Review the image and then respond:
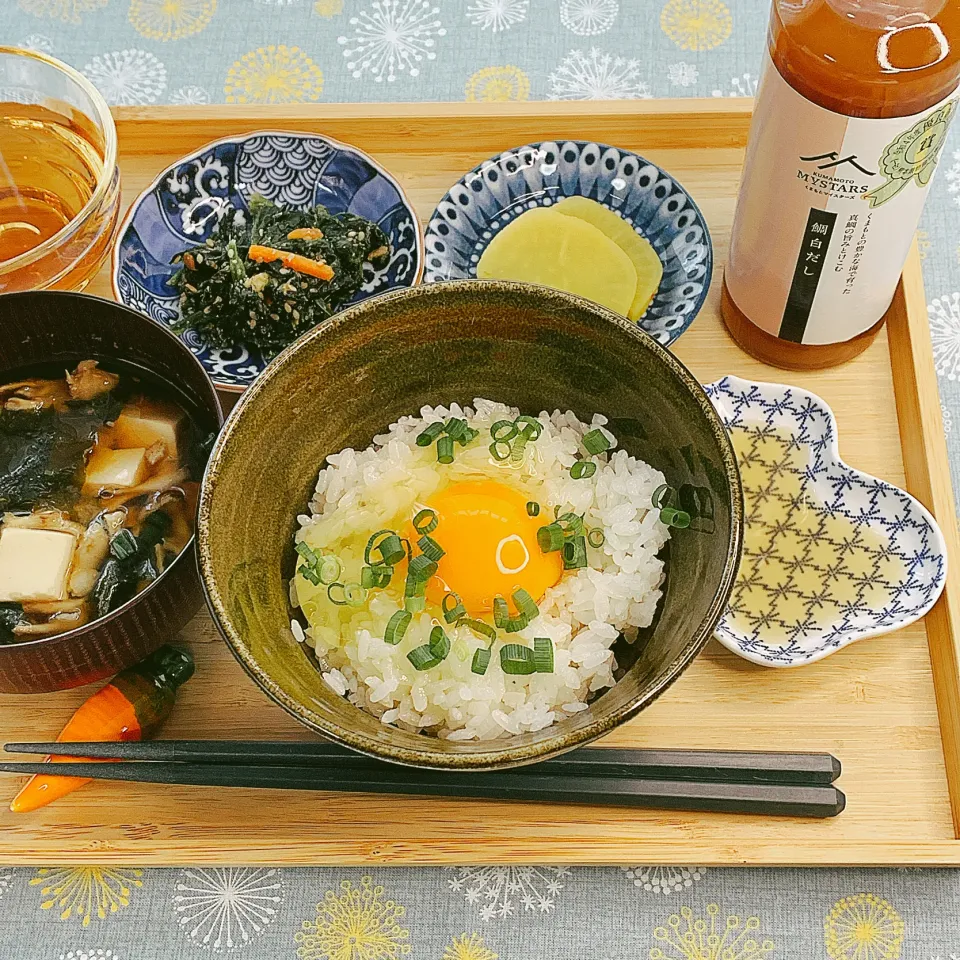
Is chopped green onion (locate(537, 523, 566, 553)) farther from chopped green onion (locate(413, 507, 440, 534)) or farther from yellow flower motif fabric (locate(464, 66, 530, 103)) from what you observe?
yellow flower motif fabric (locate(464, 66, 530, 103))

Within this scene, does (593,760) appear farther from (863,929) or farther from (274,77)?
(274,77)

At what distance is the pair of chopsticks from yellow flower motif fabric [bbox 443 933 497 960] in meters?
0.30

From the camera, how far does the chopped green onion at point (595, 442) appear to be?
1.97m

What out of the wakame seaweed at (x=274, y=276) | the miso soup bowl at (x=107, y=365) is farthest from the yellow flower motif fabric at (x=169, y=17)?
the miso soup bowl at (x=107, y=365)

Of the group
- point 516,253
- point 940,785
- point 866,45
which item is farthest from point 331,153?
→ point 940,785

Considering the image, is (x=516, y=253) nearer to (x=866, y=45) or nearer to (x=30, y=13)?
(x=866, y=45)

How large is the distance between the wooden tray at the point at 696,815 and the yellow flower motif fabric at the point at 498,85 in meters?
1.36

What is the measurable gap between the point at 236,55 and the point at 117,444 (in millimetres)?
1577

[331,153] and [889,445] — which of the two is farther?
[331,153]

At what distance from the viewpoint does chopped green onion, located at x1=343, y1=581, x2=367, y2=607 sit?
1.84 meters

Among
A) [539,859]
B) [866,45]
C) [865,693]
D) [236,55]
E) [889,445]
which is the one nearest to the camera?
[866,45]

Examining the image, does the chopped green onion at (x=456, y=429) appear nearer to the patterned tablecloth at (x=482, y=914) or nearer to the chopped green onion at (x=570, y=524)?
the chopped green onion at (x=570, y=524)

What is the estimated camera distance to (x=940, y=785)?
1972mm

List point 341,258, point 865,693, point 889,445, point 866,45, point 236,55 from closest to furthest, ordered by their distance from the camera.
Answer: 1. point 866,45
2. point 865,693
3. point 889,445
4. point 341,258
5. point 236,55
